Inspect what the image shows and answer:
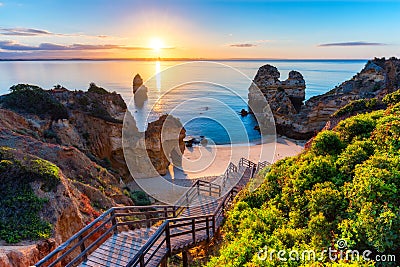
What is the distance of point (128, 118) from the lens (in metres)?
27.1

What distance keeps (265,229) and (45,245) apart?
6071mm

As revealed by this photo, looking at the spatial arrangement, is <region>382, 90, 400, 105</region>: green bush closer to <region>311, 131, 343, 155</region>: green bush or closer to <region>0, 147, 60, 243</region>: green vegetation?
<region>311, 131, 343, 155</region>: green bush

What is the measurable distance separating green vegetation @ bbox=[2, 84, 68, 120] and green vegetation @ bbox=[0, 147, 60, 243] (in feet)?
34.6

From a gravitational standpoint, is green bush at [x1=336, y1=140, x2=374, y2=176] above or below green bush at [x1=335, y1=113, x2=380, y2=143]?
below

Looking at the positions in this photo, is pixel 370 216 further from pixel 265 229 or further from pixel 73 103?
pixel 73 103

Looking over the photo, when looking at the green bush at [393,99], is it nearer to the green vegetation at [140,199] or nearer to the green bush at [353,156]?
the green bush at [353,156]

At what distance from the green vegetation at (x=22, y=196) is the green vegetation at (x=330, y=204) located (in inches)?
222

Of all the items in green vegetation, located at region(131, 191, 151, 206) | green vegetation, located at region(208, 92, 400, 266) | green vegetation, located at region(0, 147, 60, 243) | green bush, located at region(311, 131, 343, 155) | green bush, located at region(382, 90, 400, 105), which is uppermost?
green bush, located at region(382, 90, 400, 105)

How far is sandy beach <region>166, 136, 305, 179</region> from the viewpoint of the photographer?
84.1 feet

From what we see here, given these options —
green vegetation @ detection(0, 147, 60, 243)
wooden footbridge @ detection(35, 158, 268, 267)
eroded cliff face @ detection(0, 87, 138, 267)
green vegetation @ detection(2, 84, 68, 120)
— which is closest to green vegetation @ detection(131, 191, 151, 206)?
eroded cliff face @ detection(0, 87, 138, 267)

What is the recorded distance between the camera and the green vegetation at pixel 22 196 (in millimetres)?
7622

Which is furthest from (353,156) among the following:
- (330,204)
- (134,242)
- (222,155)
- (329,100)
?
(329,100)

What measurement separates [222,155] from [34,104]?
66.1 ft

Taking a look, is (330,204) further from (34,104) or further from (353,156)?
(34,104)
